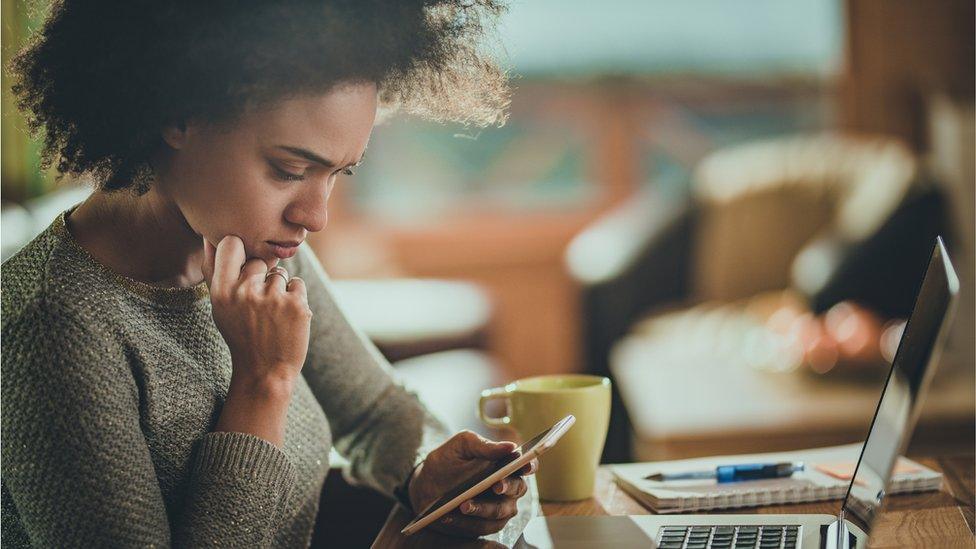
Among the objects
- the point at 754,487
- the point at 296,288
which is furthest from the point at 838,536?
the point at 296,288

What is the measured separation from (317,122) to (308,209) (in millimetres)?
76

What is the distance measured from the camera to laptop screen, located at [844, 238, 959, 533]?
0.59m

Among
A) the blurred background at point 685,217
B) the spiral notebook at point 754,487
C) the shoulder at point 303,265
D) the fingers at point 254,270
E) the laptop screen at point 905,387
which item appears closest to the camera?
the laptop screen at point 905,387

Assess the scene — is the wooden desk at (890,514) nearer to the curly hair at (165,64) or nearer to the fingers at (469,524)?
the fingers at (469,524)

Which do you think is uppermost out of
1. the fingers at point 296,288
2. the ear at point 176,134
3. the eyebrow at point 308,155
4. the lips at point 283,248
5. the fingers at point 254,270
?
the ear at point 176,134

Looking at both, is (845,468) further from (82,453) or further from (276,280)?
(82,453)

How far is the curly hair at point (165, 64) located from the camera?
0.77 m

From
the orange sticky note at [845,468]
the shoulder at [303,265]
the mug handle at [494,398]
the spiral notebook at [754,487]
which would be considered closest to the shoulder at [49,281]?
the shoulder at [303,265]

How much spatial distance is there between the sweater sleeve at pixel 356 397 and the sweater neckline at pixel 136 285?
20cm

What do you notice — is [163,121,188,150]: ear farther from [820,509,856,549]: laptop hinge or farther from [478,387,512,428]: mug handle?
[820,509,856,549]: laptop hinge

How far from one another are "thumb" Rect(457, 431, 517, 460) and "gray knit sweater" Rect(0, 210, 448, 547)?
16 centimetres

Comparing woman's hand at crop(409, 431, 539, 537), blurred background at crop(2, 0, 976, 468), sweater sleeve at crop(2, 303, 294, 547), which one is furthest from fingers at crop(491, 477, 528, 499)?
blurred background at crop(2, 0, 976, 468)

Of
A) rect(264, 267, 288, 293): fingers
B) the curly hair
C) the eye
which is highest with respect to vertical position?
the curly hair

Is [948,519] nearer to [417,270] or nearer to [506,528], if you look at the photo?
[506,528]
